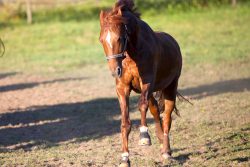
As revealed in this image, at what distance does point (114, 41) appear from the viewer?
7.66 metres

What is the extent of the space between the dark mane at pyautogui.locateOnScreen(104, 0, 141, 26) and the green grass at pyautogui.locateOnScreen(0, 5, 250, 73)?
44.3ft

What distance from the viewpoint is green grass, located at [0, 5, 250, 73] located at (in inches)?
938

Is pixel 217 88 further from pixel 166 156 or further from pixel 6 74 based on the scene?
pixel 6 74

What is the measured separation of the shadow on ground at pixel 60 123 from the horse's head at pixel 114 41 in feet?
10.9

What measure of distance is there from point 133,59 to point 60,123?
196 inches

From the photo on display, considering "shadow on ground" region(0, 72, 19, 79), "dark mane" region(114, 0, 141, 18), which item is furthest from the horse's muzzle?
"shadow on ground" region(0, 72, 19, 79)

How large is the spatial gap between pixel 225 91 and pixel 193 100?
1562 mm

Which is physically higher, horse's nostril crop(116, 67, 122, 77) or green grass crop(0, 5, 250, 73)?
horse's nostril crop(116, 67, 122, 77)

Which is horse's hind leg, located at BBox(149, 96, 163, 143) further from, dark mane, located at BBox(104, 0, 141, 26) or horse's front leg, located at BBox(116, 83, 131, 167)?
dark mane, located at BBox(104, 0, 141, 26)

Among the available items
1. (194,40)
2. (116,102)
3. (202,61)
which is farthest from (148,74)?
(194,40)

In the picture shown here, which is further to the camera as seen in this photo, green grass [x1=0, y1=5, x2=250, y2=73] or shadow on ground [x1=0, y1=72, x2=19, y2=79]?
green grass [x1=0, y1=5, x2=250, y2=73]

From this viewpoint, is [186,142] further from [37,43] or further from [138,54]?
[37,43]

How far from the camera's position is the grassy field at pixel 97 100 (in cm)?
958

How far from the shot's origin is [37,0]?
50938mm
